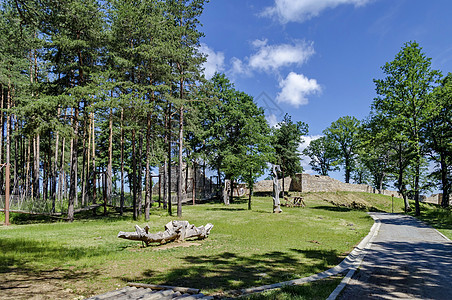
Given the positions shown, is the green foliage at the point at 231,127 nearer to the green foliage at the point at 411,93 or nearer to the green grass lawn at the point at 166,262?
the green foliage at the point at 411,93

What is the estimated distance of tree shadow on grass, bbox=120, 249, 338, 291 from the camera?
6070 millimetres

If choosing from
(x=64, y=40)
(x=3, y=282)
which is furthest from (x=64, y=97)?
(x=3, y=282)

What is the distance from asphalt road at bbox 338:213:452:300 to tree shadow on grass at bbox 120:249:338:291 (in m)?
1.17

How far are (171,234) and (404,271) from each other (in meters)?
7.95

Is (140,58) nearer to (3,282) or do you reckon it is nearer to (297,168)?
(3,282)

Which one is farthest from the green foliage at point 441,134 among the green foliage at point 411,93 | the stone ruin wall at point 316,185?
the stone ruin wall at point 316,185

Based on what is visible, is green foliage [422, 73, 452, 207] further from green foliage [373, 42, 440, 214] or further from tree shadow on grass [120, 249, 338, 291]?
tree shadow on grass [120, 249, 338, 291]

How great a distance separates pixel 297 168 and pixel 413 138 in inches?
799

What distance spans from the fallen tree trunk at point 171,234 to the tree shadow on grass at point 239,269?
2.13 meters

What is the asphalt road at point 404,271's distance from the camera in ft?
17.4

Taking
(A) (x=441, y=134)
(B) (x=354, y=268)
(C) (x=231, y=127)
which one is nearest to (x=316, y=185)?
(C) (x=231, y=127)

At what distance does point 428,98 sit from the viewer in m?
22.0

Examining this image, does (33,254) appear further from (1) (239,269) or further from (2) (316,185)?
(2) (316,185)

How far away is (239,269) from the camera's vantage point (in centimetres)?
721
